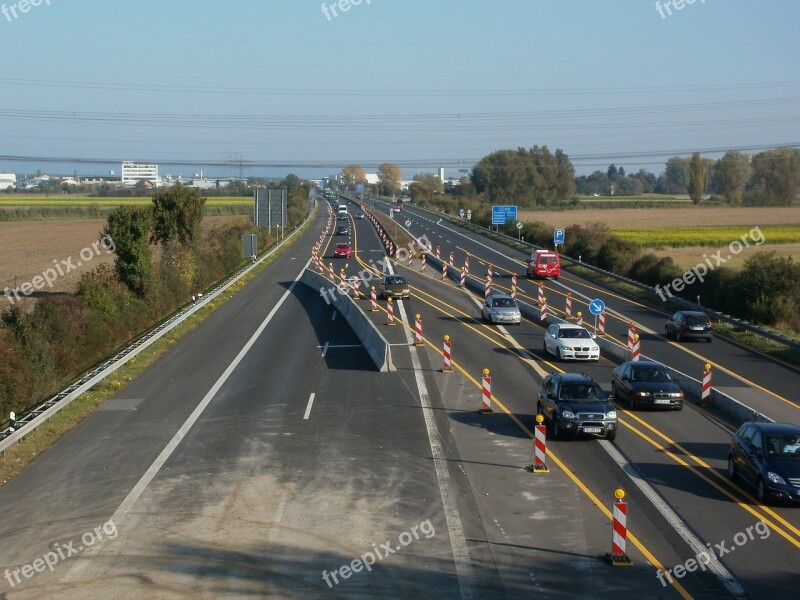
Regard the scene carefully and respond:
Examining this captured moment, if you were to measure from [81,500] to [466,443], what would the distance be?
819 cm

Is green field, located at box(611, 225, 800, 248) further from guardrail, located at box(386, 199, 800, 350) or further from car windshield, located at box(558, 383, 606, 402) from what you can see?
car windshield, located at box(558, 383, 606, 402)

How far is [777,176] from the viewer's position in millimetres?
163000

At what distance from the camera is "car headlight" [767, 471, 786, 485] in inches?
621

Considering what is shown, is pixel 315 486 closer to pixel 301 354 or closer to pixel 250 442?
pixel 250 442

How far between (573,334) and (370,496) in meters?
17.0

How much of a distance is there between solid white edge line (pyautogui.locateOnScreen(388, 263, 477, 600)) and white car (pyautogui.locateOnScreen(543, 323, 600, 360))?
6401 mm

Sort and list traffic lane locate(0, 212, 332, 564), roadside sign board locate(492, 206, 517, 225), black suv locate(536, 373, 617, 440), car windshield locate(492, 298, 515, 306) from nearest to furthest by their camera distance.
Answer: traffic lane locate(0, 212, 332, 564)
black suv locate(536, 373, 617, 440)
car windshield locate(492, 298, 515, 306)
roadside sign board locate(492, 206, 517, 225)

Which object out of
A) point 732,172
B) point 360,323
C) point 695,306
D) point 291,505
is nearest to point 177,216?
point 360,323

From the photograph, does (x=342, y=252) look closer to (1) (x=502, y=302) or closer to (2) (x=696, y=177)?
(1) (x=502, y=302)

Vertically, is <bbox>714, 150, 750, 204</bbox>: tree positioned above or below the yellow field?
above

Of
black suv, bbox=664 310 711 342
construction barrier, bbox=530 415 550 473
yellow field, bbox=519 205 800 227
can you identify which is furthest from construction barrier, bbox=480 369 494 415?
yellow field, bbox=519 205 800 227

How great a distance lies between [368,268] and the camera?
6366 centimetres

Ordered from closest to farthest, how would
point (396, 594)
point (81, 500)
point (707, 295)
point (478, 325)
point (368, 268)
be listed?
point (396, 594), point (81, 500), point (478, 325), point (707, 295), point (368, 268)

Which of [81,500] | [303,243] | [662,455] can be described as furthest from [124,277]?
[303,243]
